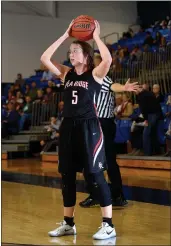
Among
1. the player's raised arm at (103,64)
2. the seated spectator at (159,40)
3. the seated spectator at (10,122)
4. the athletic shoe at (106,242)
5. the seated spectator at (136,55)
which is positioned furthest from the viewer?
the seated spectator at (136,55)

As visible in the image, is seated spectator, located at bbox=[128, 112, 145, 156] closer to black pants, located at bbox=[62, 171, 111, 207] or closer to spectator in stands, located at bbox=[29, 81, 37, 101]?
black pants, located at bbox=[62, 171, 111, 207]

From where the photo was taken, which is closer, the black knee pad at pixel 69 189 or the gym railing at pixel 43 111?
the black knee pad at pixel 69 189

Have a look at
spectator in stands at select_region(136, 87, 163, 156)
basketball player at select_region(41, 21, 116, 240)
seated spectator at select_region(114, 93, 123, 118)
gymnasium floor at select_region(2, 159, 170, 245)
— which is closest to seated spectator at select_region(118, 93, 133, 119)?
seated spectator at select_region(114, 93, 123, 118)

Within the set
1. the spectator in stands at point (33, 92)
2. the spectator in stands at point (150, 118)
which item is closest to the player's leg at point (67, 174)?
the spectator in stands at point (150, 118)

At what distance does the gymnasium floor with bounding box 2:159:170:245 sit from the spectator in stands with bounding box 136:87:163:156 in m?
1.39

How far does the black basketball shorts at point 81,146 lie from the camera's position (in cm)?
306

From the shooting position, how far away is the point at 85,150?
306cm

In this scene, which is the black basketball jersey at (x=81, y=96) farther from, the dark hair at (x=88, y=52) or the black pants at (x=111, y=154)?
the black pants at (x=111, y=154)

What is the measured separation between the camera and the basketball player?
121 inches

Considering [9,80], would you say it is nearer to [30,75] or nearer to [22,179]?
[30,75]

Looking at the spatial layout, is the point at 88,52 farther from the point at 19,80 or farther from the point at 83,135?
the point at 19,80

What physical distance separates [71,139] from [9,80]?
42.6 feet

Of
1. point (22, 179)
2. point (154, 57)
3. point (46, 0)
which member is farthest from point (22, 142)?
point (46, 0)

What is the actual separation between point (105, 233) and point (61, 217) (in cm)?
91
